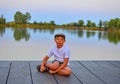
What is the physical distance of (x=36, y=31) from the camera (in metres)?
13.1

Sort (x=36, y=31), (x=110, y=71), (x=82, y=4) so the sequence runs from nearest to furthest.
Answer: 1. (x=110, y=71)
2. (x=82, y=4)
3. (x=36, y=31)

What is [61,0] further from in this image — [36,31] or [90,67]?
[90,67]

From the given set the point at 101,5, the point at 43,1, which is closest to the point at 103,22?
the point at 101,5

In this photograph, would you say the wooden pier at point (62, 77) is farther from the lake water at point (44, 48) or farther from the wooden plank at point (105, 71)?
the lake water at point (44, 48)

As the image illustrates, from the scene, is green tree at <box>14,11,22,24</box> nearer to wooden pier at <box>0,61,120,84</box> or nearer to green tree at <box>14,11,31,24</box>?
green tree at <box>14,11,31,24</box>

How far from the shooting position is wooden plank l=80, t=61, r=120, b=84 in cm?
279

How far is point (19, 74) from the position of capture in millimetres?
2861

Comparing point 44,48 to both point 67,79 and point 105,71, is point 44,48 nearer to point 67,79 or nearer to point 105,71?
point 105,71

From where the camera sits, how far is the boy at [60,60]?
2.92 metres

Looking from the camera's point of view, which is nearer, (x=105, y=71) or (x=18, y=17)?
(x=105, y=71)

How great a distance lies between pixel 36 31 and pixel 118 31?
12.7ft

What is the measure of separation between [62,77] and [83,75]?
247mm

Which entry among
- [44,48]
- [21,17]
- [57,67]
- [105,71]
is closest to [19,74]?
[57,67]

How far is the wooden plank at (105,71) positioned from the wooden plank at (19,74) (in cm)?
Answer: 70
